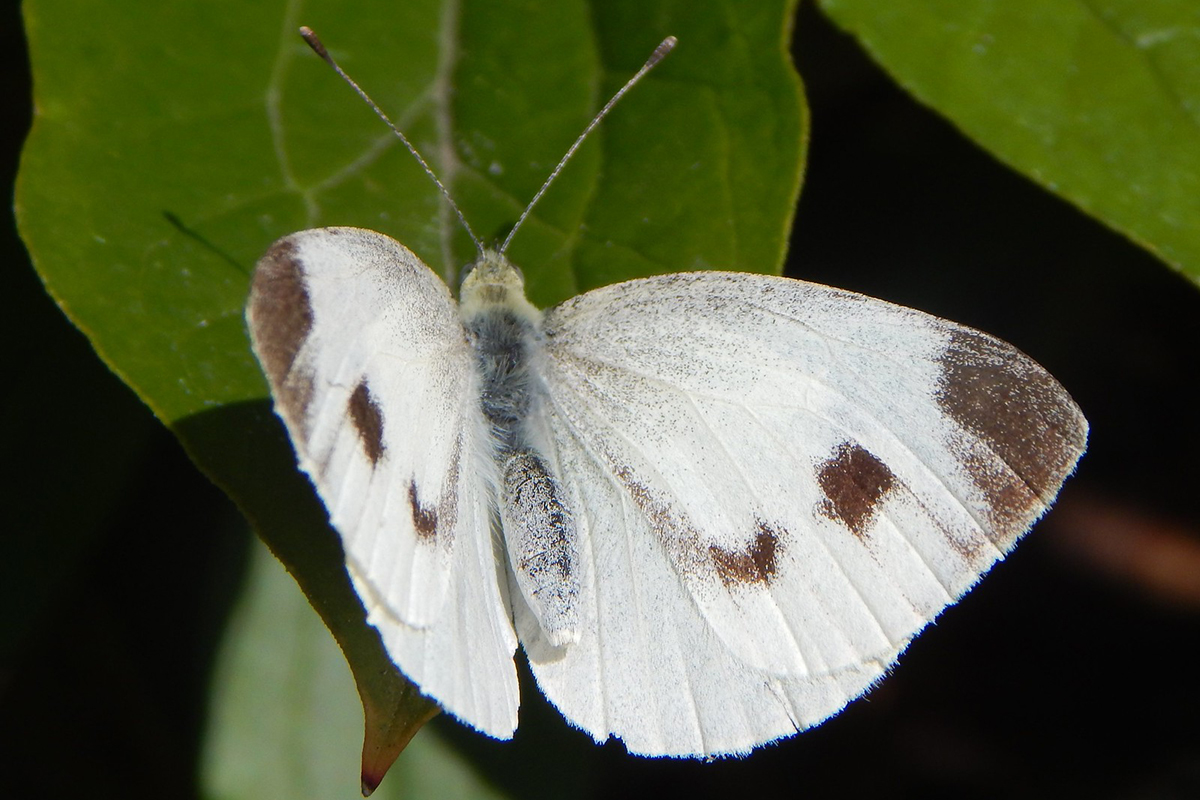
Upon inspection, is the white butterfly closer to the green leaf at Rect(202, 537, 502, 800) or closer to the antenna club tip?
the antenna club tip

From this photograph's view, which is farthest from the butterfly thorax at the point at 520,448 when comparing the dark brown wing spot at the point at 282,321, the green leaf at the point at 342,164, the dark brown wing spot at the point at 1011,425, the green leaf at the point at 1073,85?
the green leaf at the point at 1073,85

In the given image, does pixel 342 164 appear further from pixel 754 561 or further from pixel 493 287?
pixel 754 561

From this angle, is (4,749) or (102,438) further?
(4,749)

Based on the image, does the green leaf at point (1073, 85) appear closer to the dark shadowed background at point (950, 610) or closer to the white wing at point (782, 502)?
the white wing at point (782, 502)

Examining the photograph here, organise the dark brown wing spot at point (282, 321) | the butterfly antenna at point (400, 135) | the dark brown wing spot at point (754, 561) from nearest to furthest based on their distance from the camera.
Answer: the dark brown wing spot at point (282, 321) < the dark brown wing spot at point (754, 561) < the butterfly antenna at point (400, 135)

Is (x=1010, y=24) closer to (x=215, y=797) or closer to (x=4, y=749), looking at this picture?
(x=215, y=797)

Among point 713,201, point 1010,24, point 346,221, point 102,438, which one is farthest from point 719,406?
point 102,438
